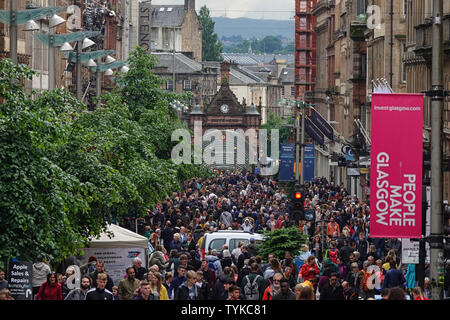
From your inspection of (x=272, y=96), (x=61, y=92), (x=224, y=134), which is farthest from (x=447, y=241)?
(x=272, y=96)

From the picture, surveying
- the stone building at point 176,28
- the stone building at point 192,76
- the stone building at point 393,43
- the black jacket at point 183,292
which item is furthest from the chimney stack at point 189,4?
the black jacket at point 183,292

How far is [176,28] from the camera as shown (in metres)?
185

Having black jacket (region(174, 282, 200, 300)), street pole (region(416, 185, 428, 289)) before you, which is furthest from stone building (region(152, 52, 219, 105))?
street pole (region(416, 185, 428, 289))

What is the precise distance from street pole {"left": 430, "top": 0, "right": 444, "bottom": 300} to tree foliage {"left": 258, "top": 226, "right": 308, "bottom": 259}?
9.17 m

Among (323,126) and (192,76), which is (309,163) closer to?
(323,126)

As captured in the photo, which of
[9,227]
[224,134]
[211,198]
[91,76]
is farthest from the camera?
[224,134]

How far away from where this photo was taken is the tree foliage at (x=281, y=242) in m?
25.5

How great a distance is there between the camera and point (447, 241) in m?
17.2

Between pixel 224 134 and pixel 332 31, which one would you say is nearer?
pixel 332 31

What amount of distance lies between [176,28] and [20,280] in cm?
16894

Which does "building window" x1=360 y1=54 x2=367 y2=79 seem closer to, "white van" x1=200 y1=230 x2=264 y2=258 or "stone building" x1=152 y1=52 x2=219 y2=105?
"white van" x1=200 y1=230 x2=264 y2=258

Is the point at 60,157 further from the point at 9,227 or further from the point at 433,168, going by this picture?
the point at 433,168

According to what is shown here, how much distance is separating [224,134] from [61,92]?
123 meters

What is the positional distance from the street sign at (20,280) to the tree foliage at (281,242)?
29.8 feet
